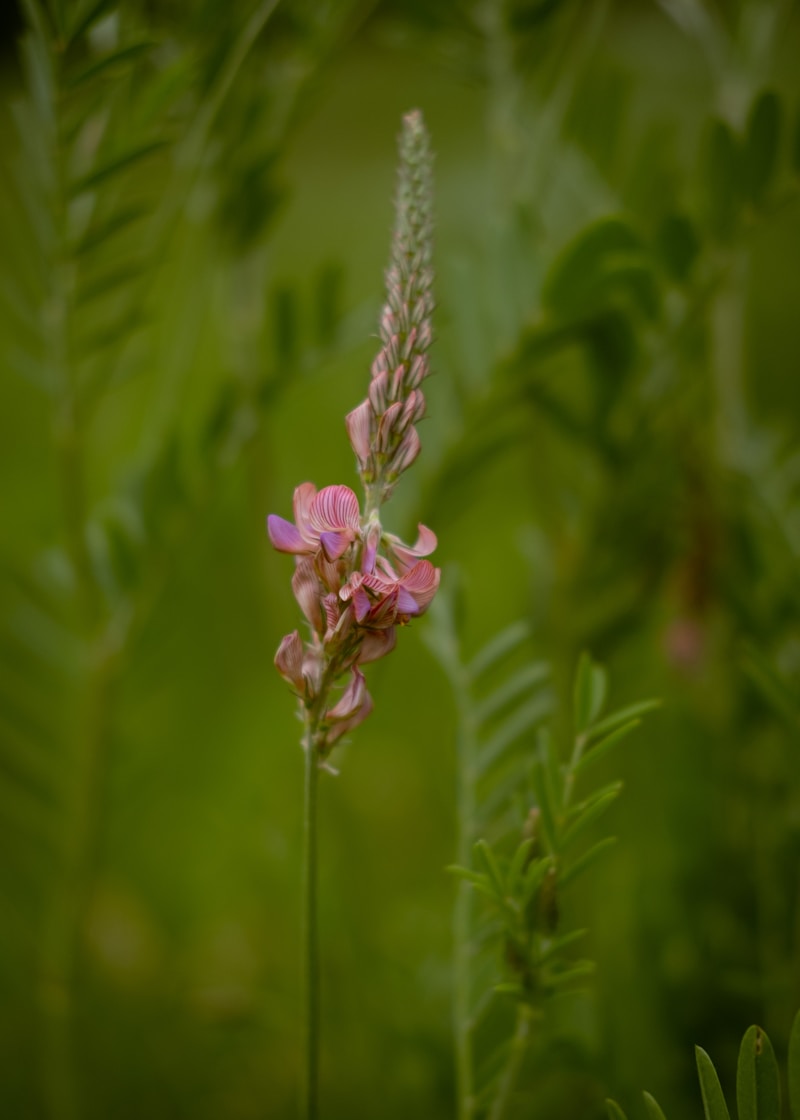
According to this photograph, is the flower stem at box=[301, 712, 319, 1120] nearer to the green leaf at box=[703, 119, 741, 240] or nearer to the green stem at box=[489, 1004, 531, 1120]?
the green stem at box=[489, 1004, 531, 1120]

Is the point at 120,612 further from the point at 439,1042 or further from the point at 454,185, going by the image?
the point at 454,185

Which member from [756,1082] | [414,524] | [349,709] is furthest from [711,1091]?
[414,524]

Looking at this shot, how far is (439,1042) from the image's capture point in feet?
1.50

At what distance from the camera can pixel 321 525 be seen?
0.20 metres

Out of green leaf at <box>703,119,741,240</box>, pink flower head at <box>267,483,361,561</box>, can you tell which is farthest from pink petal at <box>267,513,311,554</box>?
green leaf at <box>703,119,741,240</box>

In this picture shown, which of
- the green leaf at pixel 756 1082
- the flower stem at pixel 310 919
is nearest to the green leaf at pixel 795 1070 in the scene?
the green leaf at pixel 756 1082

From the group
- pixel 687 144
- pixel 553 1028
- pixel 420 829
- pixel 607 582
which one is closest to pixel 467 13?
pixel 607 582

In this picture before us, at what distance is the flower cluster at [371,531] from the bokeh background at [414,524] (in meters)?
0.14

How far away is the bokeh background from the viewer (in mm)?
385

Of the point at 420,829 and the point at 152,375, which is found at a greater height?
the point at 152,375

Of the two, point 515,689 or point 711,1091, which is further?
point 515,689

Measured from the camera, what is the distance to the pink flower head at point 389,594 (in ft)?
0.62

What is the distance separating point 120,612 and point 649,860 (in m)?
0.34

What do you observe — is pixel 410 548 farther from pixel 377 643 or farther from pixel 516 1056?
pixel 516 1056
